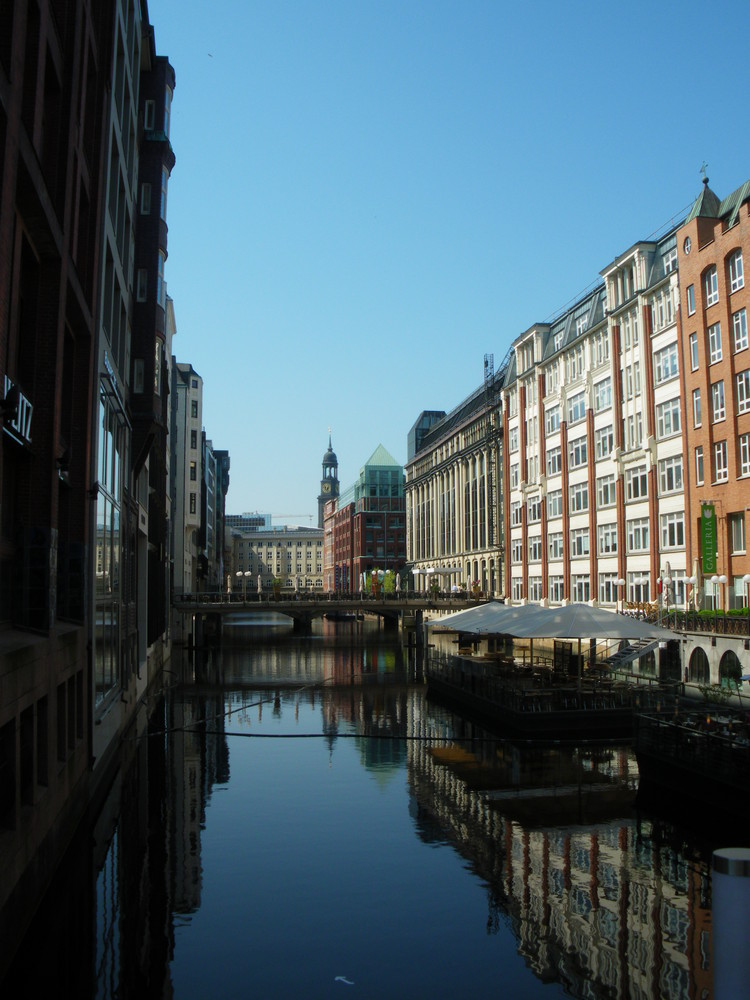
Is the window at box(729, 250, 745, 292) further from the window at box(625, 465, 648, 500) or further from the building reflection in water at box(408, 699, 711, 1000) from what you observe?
the building reflection in water at box(408, 699, 711, 1000)

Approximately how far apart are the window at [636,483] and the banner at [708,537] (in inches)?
349

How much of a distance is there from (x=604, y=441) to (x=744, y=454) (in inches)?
697

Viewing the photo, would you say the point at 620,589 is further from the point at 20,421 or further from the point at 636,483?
the point at 20,421

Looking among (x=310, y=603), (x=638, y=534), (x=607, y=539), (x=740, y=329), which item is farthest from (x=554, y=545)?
(x=740, y=329)

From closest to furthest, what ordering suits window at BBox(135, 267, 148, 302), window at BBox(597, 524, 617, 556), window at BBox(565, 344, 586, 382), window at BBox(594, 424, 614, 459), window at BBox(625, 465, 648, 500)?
→ window at BBox(135, 267, 148, 302) → window at BBox(625, 465, 648, 500) → window at BBox(597, 524, 617, 556) → window at BBox(594, 424, 614, 459) → window at BBox(565, 344, 586, 382)

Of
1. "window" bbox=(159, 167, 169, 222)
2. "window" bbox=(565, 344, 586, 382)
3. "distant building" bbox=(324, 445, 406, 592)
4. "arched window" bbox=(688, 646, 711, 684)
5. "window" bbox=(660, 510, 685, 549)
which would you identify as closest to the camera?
"arched window" bbox=(688, 646, 711, 684)

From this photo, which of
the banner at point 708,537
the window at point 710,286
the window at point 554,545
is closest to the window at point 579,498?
the window at point 554,545

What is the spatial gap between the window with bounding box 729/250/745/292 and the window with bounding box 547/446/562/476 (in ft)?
83.8

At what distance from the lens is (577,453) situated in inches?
2574

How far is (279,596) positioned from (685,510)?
49.1 meters

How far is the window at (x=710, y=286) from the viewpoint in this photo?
46562 mm

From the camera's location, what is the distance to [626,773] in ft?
87.6

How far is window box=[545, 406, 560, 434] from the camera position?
70.0 metres

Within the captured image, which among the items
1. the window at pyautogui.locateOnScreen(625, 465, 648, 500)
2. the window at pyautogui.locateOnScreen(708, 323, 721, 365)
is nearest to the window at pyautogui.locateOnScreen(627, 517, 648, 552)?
the window at pyautogui.locateOnScreen(625, 465, 648, 500)
